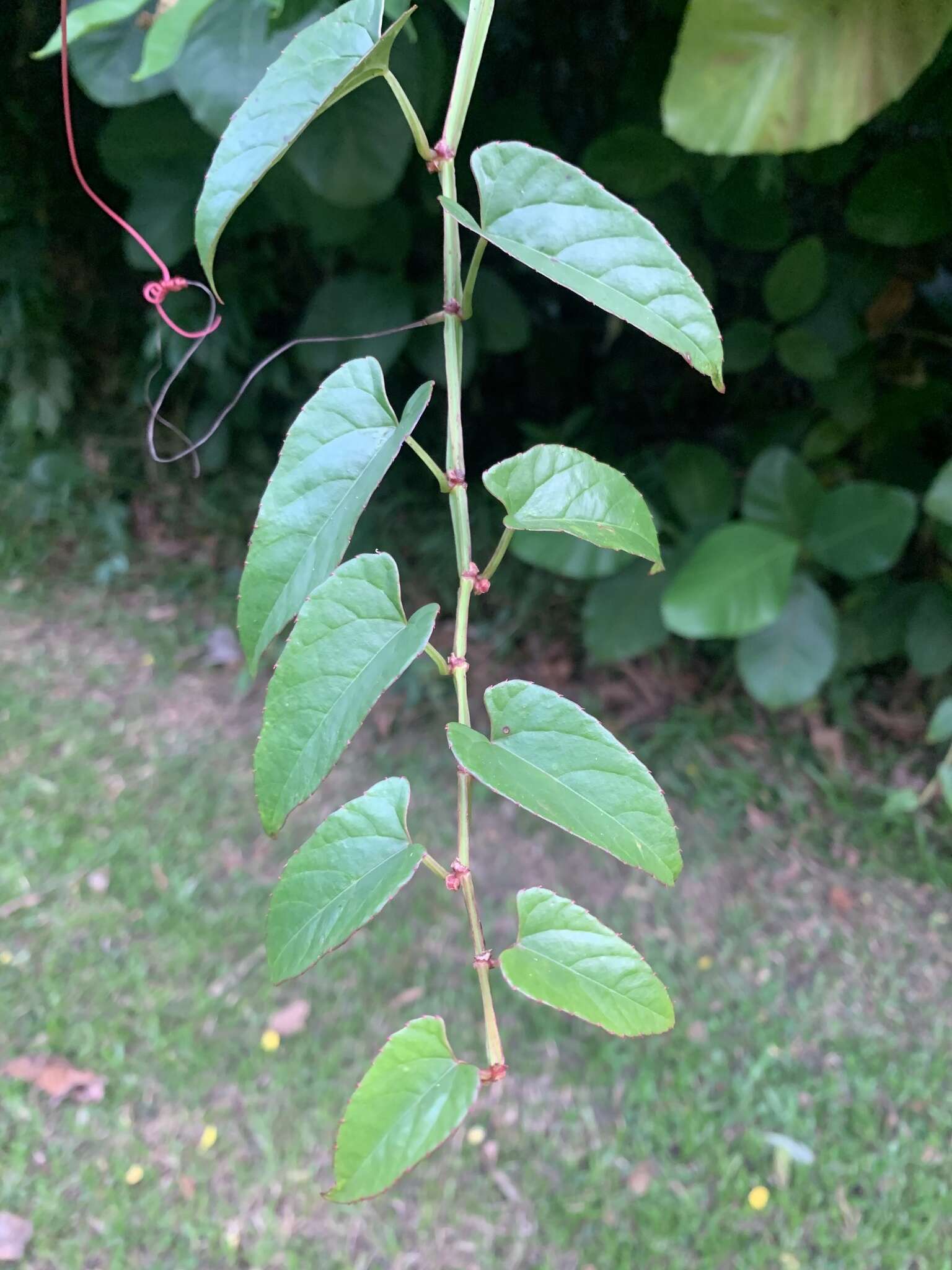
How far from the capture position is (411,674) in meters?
1.53

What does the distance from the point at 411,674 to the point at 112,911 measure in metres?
0.61

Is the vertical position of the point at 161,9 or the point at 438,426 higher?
the point at 161,9

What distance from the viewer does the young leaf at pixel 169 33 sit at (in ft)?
1.55

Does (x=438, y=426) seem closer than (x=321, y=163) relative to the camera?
No

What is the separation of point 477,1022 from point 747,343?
1003 millimetres

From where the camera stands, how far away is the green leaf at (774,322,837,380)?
1100mm

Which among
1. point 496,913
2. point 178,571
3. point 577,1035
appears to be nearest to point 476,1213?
point 577,1035

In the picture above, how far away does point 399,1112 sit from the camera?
261mm

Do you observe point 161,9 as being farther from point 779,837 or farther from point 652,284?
point 779,837

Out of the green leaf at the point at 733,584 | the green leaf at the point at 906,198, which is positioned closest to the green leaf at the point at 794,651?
the green leaf at the point at 733,584

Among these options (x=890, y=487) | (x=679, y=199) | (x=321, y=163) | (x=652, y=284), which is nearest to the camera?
(x=652, y=284)

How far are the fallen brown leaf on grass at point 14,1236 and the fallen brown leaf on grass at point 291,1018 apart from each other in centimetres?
33

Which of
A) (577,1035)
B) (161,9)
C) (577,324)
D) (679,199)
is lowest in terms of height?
(577,1035)

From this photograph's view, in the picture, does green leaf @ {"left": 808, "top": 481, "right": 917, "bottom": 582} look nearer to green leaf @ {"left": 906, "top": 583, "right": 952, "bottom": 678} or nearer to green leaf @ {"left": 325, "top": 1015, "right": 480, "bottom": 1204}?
green leaf @ {"left": 906, "top": 583, "right": 952, "bottom": 678}
